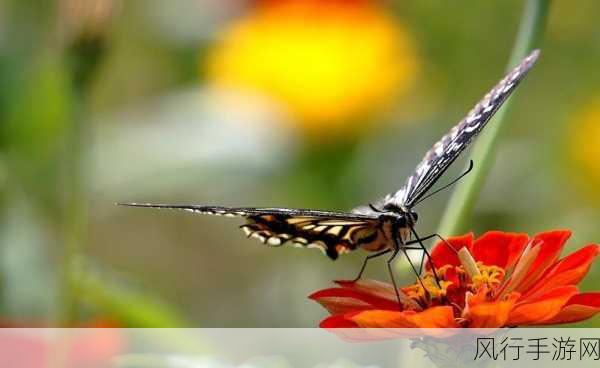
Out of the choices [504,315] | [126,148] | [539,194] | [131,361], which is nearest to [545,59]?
[539,194]

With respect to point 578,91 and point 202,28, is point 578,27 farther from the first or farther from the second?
point 202,28

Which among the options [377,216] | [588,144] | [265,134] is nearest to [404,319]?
[377,216]

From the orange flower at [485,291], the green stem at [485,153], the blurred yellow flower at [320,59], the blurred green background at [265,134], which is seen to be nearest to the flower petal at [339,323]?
the orange flower at [485,291]

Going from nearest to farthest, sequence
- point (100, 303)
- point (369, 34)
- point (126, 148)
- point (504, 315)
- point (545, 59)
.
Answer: point (504, 315) < point (100, 303) < point (126, 148) < point (369, 34) < point (545, 59)

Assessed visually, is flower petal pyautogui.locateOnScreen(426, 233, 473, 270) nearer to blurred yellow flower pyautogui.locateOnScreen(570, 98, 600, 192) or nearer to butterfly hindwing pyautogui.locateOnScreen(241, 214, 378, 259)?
butterfly hindwing pyautogui.locateOnScreen(241, 214, 378, 259)

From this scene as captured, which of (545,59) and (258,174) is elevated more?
(545,59)

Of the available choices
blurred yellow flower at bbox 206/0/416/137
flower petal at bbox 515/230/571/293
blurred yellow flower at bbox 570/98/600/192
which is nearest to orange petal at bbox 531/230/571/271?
flower petal at bbox 515/230/571/293

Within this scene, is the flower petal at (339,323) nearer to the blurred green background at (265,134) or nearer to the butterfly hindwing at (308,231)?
the butterfly hindwing at (308,231)
